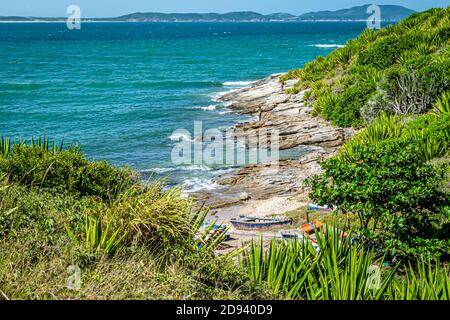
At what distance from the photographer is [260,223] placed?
15484mm

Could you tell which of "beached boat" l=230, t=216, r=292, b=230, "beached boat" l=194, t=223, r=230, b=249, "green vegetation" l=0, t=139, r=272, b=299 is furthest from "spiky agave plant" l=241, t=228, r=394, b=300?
"beached boat" l=230, t=216, r=292, b=230

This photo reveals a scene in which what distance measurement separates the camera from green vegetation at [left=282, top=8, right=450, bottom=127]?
79.8 feet

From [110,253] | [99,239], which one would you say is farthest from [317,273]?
[99,239]

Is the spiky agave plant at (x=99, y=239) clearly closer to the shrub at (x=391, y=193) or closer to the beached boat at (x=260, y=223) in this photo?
the shrub at (x=391, y=193)

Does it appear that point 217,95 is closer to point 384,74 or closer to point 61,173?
point 384,74

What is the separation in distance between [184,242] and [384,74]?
20.8 meters

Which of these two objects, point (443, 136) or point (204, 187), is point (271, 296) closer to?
point (443, 136)

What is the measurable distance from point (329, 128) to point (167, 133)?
10216 mm

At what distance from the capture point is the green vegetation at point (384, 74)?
24.3 meters

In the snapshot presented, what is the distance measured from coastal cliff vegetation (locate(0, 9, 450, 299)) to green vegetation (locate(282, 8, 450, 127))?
30.8 feet

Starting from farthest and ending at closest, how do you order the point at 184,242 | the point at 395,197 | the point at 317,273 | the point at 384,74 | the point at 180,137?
the point at 180,137 < the point at 384,74 < the point at 395,197 < the point at 184,242 < the point at 317,273

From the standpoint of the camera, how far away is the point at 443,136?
54.6 ft

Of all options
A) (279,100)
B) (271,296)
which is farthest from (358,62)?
(271,296)

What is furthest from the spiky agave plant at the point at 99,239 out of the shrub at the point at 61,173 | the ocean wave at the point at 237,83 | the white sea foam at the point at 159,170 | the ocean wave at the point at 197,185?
the ocean wave at the point at 237,83
